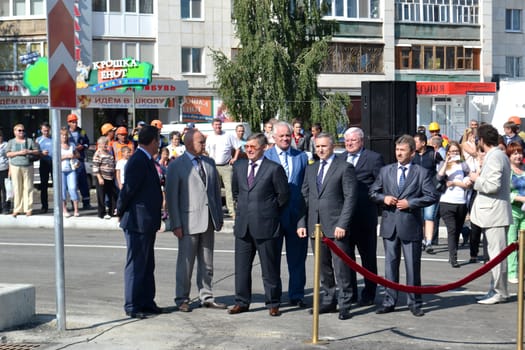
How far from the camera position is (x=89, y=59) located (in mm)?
44312

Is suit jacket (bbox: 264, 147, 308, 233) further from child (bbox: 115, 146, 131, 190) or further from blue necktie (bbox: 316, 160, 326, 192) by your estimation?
child (bbox: 115, 146, 131, 190)

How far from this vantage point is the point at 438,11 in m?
53.9

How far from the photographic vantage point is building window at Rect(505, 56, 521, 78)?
57.6 m

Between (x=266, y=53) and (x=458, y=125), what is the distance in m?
18.1

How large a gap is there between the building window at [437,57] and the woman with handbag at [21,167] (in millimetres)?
36750

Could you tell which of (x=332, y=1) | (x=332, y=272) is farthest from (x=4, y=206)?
(x=332, y=1)

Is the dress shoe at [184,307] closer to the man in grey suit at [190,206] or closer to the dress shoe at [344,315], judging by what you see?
the man in grey suit at [190,206]

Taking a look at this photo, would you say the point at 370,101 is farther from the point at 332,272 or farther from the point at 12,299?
the point at 12,299

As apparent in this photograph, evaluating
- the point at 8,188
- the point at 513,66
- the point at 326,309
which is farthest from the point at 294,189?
the point at 513,66

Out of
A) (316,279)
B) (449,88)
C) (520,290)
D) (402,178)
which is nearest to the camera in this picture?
(520,290)

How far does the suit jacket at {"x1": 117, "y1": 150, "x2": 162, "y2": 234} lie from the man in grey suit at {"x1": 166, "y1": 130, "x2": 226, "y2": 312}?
1.01 ft

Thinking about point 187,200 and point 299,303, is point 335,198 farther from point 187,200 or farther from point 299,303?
point 187,200

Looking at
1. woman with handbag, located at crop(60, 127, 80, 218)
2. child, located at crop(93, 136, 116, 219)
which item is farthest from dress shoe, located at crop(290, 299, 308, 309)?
woman with handbag, located at crop(60, 127, 80, 218)

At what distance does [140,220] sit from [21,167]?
379 inches
